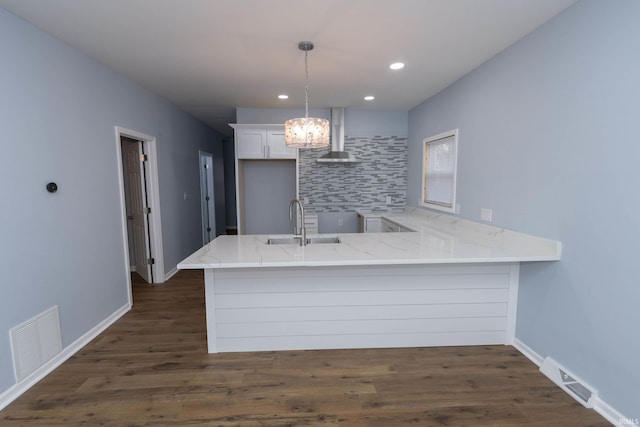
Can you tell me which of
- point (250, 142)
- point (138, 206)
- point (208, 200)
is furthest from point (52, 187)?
point (208, 200)

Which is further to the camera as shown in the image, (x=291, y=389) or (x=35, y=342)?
(x=35, y=342)

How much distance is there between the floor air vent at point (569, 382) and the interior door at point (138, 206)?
171 inches

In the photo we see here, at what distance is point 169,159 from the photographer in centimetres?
425

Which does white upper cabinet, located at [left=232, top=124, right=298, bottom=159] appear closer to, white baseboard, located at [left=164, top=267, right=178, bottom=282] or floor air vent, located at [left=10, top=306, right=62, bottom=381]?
white baseboard, located at [left=164, top=267, right=178, bottom=282]

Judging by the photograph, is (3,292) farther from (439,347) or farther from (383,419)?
(439,347)

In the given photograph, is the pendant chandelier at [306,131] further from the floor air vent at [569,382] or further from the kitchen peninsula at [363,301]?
the floor air vent at [569,382]

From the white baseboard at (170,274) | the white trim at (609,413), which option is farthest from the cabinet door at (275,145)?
the white trim at (609,413)

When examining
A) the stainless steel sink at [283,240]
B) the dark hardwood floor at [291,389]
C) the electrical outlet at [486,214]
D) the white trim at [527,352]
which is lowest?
the dark hardwood floor at [291,389]

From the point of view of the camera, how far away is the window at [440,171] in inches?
135

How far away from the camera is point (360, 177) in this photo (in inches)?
187

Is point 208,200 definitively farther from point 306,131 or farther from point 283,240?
point 306,131

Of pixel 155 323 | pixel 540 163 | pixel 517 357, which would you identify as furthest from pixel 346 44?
pixel 155 323

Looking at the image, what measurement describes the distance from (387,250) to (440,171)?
80.3 inches

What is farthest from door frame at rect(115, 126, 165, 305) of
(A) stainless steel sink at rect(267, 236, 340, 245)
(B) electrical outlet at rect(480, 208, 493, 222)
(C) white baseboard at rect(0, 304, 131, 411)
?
(B) electrical outlet at rect(480, 208, 493, 222)
